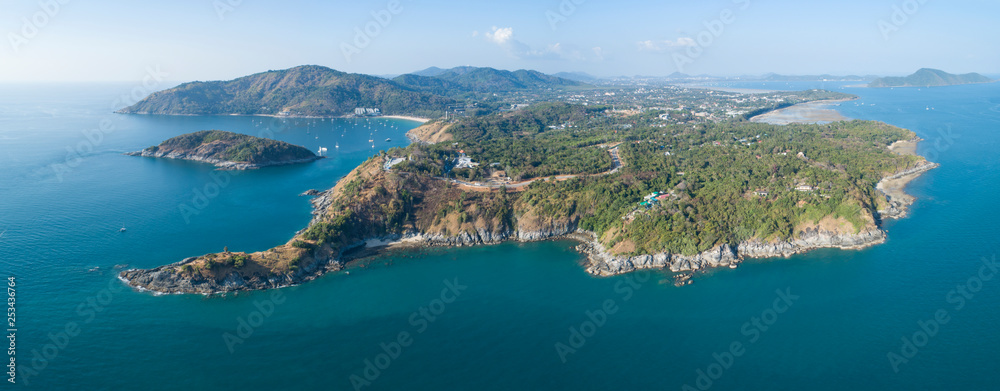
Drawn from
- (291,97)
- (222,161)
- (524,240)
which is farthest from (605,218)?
(291,97)

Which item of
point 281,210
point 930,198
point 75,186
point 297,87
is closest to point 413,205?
point 281,210

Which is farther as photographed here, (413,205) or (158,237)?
(413,205)

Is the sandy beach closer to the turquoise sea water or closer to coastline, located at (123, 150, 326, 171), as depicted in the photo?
the turquoise sea water

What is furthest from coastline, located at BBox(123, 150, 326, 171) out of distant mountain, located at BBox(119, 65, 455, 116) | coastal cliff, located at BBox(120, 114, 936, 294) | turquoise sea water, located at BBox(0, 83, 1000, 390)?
distant mountain, located at BBox(119, 65, 455, 116)

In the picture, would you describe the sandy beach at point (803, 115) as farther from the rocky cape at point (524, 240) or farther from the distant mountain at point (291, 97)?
the distant mountain at point (291, 97)

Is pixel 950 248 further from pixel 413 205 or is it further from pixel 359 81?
pixel 359 81

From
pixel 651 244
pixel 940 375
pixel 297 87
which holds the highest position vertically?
pixel 297 87

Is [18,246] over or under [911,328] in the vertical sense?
over
